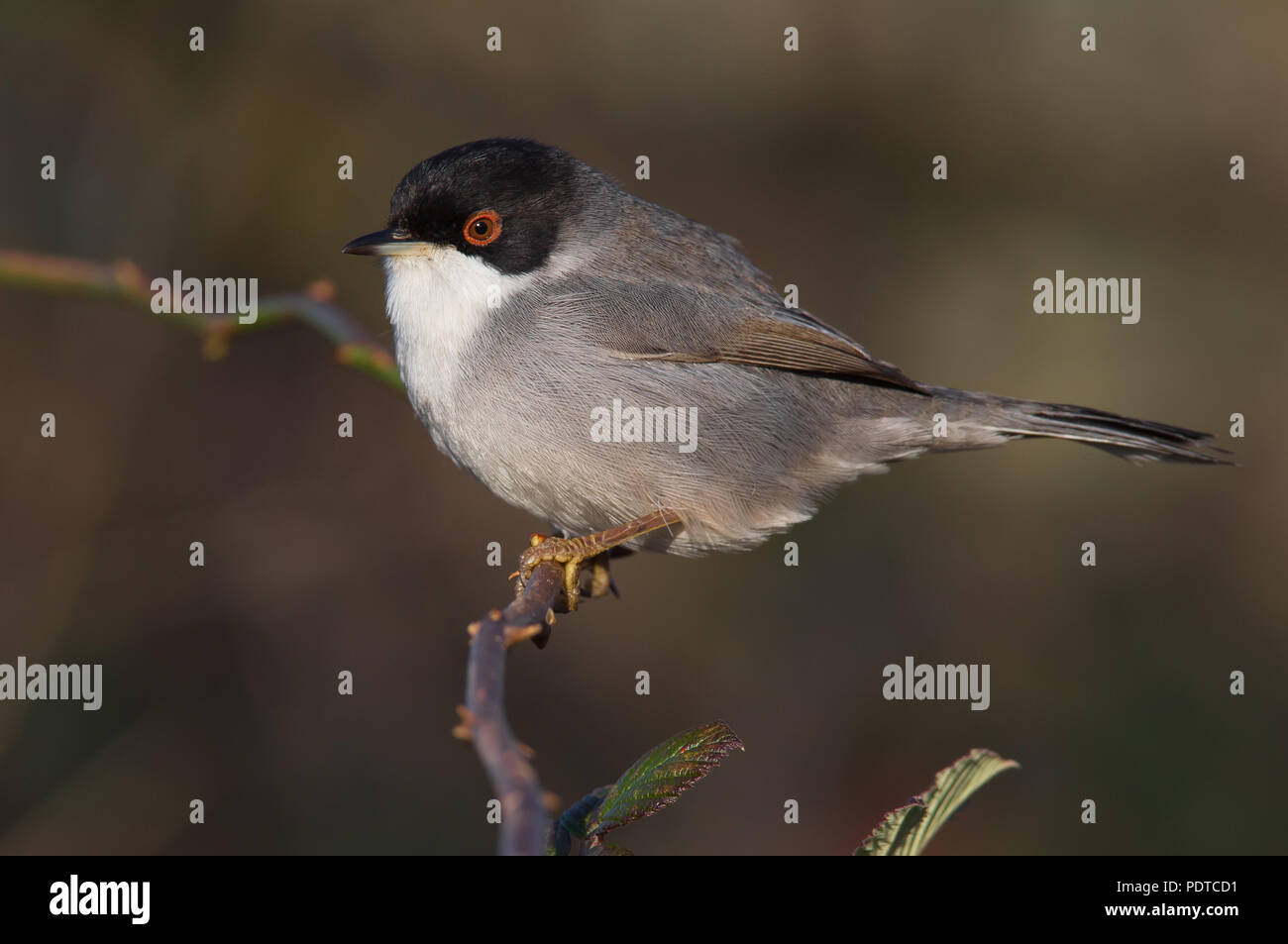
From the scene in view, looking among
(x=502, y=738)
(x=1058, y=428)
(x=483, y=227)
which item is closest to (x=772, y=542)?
(x=1058, y=428)

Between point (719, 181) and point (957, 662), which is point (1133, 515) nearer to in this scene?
point (957, 662)

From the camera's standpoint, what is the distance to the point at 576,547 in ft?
14.4

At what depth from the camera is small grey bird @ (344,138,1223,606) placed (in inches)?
171

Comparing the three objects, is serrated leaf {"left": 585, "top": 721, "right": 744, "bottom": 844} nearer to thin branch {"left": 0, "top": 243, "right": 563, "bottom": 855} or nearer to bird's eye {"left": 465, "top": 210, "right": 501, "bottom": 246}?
thin branch {"left": 0, "top": 243, "right": 563, "bottom": 855}

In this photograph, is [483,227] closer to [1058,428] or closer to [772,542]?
[1058,428]

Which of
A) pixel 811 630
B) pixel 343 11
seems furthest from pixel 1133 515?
pixel 343 11

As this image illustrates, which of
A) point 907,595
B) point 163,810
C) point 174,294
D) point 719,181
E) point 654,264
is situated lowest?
point 163,810

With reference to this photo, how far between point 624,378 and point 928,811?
250cm

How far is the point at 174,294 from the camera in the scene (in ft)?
12.5

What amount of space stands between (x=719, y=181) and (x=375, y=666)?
3.96 meters

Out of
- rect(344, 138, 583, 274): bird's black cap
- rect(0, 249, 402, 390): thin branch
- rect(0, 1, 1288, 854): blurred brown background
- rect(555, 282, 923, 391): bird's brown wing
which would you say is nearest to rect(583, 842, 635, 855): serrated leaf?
rect(0, 249, 402, 390): thin branch

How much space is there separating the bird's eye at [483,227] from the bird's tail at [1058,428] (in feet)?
6.31

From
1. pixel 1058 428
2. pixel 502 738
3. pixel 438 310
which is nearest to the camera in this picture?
pixel 502 738

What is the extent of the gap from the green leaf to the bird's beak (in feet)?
9.47
